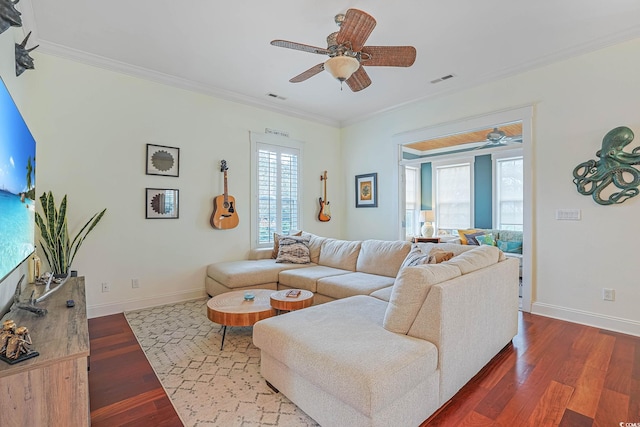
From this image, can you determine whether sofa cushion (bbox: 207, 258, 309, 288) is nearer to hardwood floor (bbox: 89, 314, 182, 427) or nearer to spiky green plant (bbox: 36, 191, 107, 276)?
hardwood floor (bbox: 89, 314, 182, 427)

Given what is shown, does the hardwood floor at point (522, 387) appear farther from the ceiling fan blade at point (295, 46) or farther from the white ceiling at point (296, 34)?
the white ceiling at point (296, 34)

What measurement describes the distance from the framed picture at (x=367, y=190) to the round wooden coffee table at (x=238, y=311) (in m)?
3.04

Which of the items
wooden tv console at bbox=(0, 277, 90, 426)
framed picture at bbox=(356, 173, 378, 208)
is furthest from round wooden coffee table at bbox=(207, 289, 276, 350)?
framed picture at bbox=(356, 173, 378, 208)

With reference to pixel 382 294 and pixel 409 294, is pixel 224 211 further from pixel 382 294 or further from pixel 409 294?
pixel 409 294

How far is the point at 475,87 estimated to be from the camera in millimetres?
4043

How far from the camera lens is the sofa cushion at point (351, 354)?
1372mm

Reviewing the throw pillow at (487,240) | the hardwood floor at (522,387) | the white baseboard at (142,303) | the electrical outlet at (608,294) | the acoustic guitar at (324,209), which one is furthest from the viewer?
the acoustic guitar at (324,209)

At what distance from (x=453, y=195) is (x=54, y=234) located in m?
6.69

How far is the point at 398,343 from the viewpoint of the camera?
5.45ft

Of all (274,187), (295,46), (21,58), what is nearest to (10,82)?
(21,58)

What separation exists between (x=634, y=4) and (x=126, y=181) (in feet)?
17.0

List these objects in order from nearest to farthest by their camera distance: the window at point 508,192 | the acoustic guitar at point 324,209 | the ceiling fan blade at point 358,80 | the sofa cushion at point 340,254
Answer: the ceiling fan blade at point 358,80
the sofa cushion at point 340,254
the acoustic guitar at point 324,209
the window at point 508,192

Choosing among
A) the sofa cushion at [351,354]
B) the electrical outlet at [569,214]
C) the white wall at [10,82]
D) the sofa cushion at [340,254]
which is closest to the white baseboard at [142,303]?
the white wall at [10,82]

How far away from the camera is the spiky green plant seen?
2951 millimetres
